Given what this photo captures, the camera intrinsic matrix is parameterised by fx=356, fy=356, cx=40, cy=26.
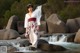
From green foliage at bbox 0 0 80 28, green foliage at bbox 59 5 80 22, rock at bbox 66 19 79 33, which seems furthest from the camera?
green foliage at bbox 0 0 80 28

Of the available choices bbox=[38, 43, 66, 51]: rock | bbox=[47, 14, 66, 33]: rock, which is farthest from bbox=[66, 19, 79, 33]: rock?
bbox=[38, 43, 66, 51]: rock

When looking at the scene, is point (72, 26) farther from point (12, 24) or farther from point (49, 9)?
point (49, 9)

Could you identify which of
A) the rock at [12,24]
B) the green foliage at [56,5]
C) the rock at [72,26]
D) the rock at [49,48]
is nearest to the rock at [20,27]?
the rock at [12,24]

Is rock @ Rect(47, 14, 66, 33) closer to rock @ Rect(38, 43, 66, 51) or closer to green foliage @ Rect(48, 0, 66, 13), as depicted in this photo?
green foliage @ Rect(48, 0, 66, 13)

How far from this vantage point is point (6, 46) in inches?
623

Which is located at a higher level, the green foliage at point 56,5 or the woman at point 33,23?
the green foliage at point 56,5

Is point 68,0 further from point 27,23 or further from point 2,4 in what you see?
point 27,23

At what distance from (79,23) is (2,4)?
1658 centimetres

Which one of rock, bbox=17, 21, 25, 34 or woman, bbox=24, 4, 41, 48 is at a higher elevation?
woman, bbox=24, 4, 41, 48

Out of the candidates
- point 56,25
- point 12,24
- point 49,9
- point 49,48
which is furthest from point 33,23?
point 49,9

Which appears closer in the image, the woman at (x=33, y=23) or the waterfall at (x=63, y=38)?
the woman at (x=33, y=23)

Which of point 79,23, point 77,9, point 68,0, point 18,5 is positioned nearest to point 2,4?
point 18,5

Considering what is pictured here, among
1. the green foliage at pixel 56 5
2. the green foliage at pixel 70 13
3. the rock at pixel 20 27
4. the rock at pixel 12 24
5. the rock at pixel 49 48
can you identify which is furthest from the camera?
the green foliage at pixel 56 5

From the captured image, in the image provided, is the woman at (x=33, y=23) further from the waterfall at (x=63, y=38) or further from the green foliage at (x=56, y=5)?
the green foliage at (x=56, y=5)
